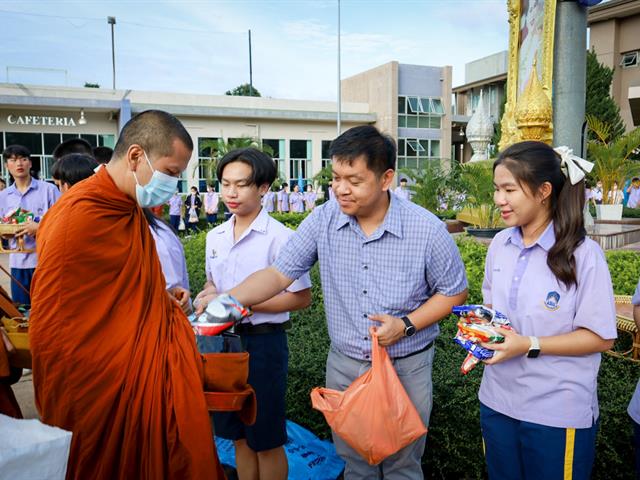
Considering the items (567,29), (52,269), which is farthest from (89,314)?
(567,29)

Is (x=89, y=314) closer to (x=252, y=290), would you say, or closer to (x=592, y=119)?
(x=252, y=290)

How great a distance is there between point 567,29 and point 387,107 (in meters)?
22.5

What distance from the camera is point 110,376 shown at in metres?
1.77

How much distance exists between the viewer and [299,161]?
27.7 metres

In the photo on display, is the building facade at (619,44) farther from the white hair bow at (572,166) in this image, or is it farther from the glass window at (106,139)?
the white hair bow at (572,166)

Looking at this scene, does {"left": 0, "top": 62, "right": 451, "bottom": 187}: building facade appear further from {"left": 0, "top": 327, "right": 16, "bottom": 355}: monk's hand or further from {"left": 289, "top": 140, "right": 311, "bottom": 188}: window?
{"left": 0, "top": 327, "right": 16, "bottom": 355}: monk's hand

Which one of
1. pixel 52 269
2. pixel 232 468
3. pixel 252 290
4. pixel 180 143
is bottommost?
pixel 232 468

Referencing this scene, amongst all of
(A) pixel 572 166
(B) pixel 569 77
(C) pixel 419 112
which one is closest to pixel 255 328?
(A) pixel 572 166

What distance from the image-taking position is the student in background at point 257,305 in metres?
2.56

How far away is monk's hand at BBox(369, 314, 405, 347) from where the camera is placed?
2.01m

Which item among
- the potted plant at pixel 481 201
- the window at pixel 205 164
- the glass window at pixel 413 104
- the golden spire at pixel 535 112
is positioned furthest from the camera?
the glass window at pixel 413 104

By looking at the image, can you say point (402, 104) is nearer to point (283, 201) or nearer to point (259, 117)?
point (259, 117)

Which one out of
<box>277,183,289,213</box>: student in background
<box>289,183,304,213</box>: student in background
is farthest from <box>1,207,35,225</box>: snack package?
<box>289,183,304,213</box>: student in background

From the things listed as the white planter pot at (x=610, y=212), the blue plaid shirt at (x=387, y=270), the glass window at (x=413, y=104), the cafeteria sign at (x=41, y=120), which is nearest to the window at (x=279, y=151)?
the glass window at (x=413, y=104)
